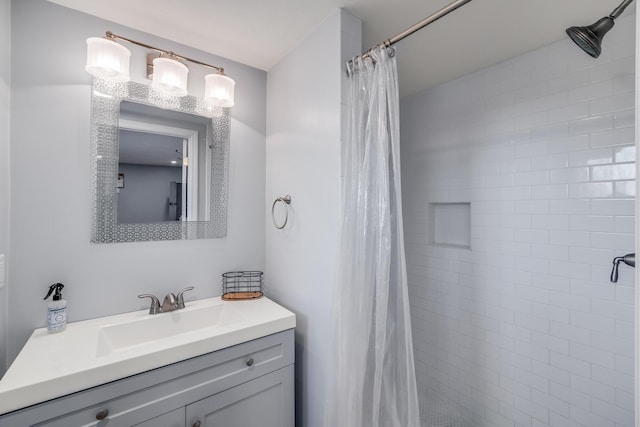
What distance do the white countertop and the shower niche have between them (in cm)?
146

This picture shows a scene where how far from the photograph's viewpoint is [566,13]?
1.37 metres

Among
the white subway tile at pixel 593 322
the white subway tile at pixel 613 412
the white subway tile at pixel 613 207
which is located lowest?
the white subway tile at pixel 613 412

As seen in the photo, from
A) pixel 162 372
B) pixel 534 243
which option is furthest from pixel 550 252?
pixel 162 372

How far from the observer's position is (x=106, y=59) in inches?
49.9

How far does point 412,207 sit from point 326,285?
1.33 m

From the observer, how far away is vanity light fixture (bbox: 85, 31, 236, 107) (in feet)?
4.13

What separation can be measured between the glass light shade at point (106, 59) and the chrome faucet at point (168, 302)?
3.54 ft

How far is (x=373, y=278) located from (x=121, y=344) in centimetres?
123

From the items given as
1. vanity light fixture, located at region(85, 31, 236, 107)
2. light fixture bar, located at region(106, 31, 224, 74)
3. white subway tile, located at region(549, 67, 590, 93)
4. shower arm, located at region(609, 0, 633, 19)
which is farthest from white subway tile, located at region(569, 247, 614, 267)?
light fixture bar, located at region(106, 31, 224, 74)

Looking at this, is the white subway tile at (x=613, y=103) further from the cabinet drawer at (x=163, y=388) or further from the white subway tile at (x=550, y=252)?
the cabinet drawer at (x=163, y=388)

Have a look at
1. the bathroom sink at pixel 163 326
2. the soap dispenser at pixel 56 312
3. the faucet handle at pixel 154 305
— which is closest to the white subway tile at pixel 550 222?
the bathroom sink at pixel 163 326

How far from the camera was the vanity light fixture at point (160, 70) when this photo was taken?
1.26m

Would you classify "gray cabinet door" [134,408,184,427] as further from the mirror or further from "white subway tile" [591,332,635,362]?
"white subway tile" [591,332,635,362]

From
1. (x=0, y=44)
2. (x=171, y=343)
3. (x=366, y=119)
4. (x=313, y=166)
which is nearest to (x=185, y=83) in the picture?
(x=0, y=44)
